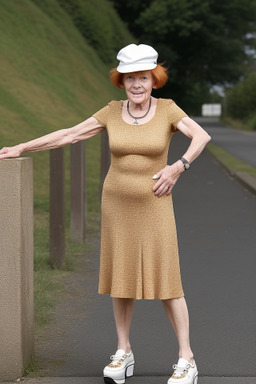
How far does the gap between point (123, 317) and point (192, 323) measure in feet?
A: 4.67

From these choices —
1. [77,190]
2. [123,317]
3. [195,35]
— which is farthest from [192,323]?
[195,35]

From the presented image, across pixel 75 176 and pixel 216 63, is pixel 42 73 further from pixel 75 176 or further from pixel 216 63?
pixel 216 63

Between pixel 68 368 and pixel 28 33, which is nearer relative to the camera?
pixel 68 368

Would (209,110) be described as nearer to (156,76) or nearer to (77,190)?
(77,190)

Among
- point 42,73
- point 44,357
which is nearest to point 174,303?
point 44,357

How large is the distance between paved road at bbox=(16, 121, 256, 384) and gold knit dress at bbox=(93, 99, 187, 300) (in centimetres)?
57

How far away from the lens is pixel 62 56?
31781 mm

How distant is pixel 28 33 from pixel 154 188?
2573 centimetres

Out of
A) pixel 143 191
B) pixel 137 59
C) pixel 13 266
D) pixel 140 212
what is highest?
pixel 137 59

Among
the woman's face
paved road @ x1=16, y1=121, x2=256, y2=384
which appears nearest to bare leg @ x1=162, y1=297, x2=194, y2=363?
paved road @ x1=16, y1=121, x2=256, y2=384

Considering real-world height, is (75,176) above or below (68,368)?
above

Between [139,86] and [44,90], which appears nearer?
[139,86]

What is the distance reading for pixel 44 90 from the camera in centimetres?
2438

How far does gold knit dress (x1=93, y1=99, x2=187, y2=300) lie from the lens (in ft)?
13.7
